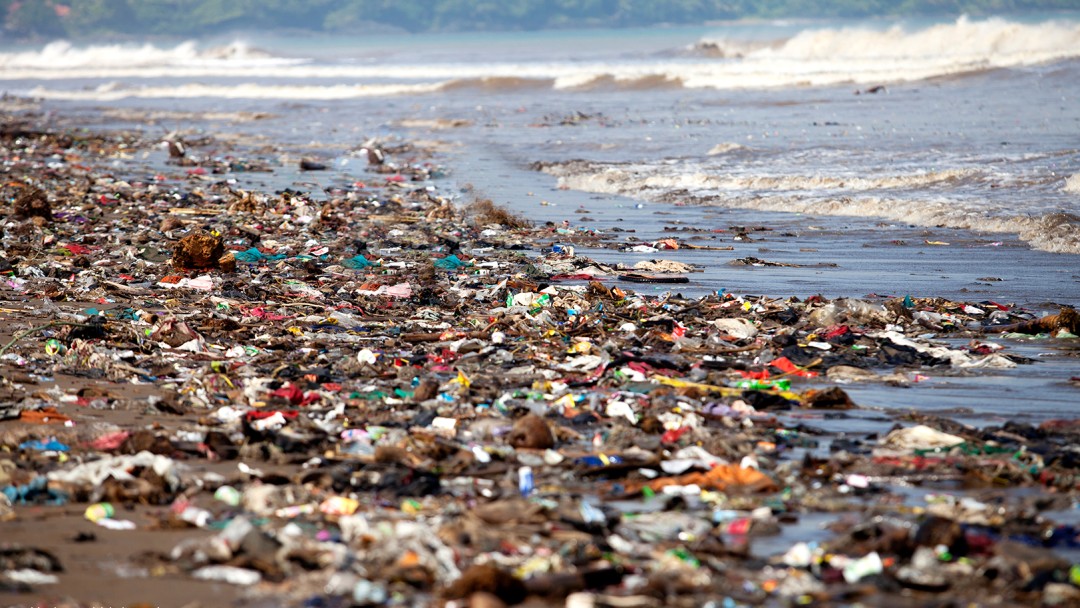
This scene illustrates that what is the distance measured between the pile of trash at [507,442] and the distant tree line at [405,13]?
110395 millimetres

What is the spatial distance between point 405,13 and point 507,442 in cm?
12147

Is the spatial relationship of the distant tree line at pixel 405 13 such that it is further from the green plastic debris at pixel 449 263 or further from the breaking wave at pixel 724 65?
the green plastic debris at pixel 449 263

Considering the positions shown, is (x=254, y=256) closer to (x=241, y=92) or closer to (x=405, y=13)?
(x=241, y=92)

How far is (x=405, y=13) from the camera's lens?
121m

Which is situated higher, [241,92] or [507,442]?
[241,92]

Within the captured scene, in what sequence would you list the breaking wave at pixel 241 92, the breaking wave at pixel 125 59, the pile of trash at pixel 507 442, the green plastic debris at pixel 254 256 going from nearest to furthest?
the pile of trash at pixel 507 442 → the green plastic debris at pixel 254 256 → the breaking wave at pixel 241 92 → the breaking wave at pixel 125 59

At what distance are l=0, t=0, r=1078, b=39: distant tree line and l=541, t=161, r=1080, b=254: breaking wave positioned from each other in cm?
10324

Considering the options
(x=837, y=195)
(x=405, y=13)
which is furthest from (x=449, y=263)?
(x=405, y=13)

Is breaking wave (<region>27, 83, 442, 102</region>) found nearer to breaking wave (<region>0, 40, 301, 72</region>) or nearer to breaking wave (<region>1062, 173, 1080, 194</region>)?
breaking wave (<region>0, 40, 301, 72</region>)

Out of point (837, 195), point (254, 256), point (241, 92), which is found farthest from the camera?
point (241, 92)

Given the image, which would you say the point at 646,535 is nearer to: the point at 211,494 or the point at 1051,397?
the point at 211,494

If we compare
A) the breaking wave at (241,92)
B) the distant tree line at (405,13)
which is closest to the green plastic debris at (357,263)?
the breaking wave at (241,92)

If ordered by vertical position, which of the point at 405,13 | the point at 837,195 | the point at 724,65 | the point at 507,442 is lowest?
the point at 507,442

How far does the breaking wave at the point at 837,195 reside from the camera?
10.8 meters
